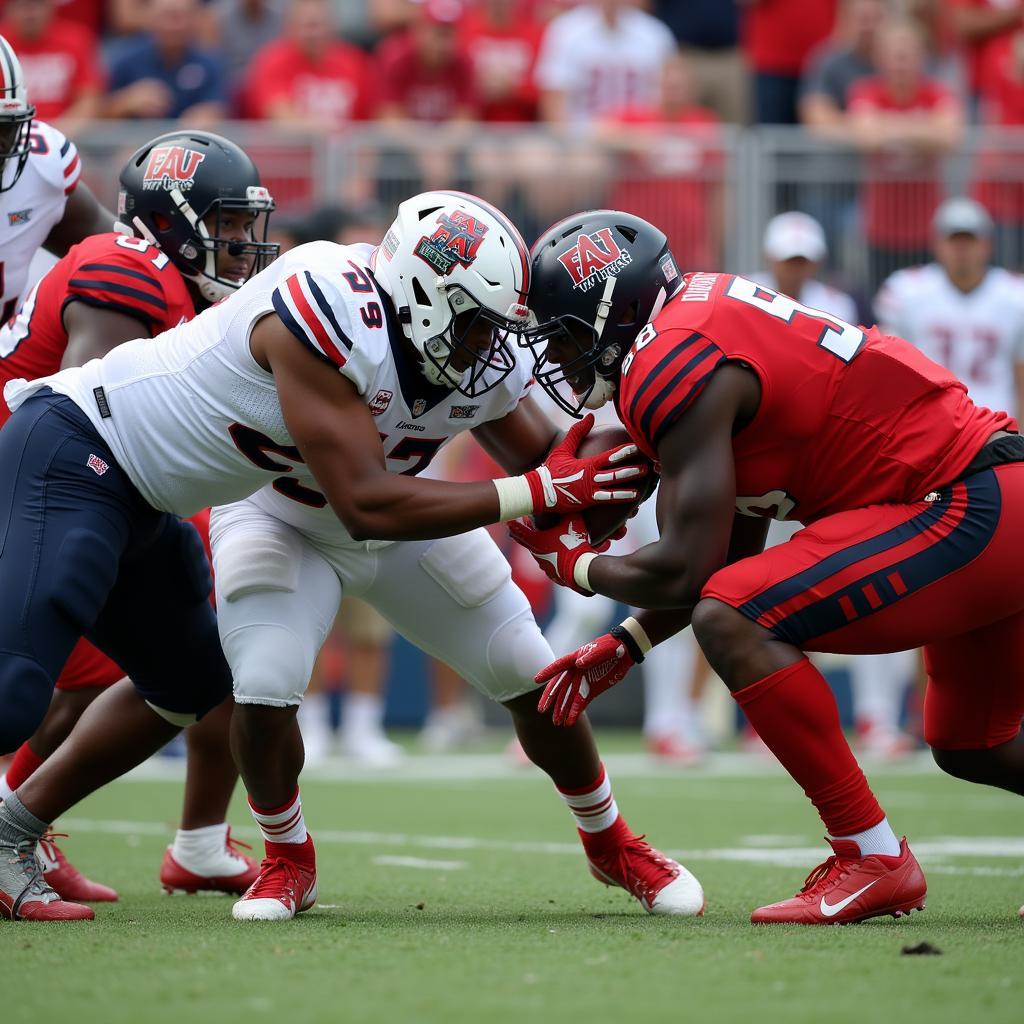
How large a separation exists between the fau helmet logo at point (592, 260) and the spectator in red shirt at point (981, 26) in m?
8.17

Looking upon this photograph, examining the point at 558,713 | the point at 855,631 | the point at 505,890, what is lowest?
the point at 505,890

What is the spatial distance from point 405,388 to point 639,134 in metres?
6.50

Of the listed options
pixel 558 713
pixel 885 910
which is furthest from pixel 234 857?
pixel 885 910

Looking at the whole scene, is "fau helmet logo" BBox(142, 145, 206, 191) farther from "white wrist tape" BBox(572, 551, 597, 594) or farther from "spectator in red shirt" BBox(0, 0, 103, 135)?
"spectator in red shirt" BBox(0, 0, 103, 135)

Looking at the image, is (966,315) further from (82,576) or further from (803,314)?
(82,576)

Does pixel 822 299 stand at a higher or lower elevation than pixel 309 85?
lower

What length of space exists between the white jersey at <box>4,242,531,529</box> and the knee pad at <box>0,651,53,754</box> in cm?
52

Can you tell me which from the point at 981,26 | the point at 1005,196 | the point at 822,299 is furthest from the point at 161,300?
the point at 981,26

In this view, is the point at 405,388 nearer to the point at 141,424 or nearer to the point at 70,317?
the point at 141,424

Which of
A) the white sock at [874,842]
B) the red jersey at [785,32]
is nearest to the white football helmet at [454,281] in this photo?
the white sock at [874,842]

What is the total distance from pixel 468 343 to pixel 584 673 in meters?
0.83

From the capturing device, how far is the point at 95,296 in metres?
4.45

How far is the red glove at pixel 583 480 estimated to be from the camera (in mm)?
3963

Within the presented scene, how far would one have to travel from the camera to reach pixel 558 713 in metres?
4.09
